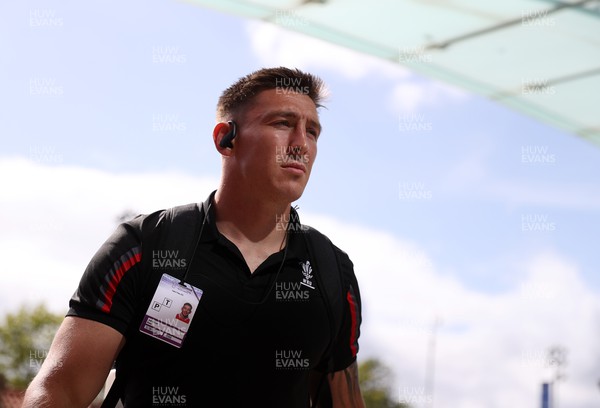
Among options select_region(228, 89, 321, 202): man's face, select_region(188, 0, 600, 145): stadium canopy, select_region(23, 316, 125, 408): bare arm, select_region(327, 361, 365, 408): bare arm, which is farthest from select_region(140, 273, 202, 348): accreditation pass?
select_region(188, 0, 600, 145): stadium canopy

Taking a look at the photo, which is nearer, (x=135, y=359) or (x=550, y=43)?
(x=135, y=359)

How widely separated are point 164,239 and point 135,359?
0.42 metres

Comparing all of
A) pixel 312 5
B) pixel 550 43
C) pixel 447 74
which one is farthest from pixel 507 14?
pixel 312 5

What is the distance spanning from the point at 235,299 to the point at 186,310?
0.59ft

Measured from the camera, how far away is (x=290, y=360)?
9.50 ft

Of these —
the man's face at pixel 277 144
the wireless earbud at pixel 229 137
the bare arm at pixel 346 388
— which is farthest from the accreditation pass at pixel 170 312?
the bare arm at pixel 346 388

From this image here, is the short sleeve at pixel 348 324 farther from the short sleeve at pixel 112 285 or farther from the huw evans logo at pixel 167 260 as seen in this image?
the short sleeve at pixel 112 285

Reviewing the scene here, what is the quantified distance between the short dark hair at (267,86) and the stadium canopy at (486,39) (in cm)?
425

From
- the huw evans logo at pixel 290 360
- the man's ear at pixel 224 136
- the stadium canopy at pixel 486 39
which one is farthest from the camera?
the stadium canopy at pixel 486 39

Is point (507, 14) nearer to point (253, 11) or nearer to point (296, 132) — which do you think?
point (253, 11)

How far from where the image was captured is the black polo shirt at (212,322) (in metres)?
2.73

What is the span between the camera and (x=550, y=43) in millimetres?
7738

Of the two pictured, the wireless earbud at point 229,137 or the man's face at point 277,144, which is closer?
the man's face at point 277,144

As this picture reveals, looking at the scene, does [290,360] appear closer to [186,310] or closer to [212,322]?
[212,322]
